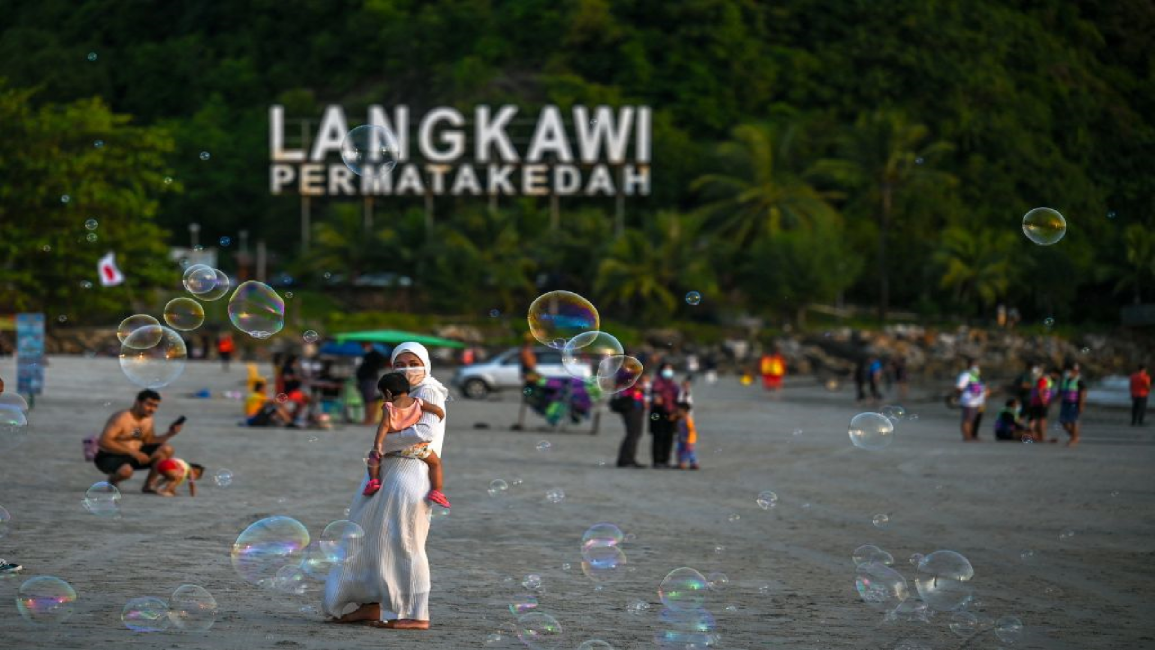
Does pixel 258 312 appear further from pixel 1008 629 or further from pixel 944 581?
pixel 1008 629

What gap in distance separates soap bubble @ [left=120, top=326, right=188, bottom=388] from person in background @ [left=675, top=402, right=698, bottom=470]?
5.88m

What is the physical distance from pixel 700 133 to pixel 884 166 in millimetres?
15490

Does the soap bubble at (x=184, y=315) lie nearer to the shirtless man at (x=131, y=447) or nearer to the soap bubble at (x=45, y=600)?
the shirtless man at (x=131, y=447)

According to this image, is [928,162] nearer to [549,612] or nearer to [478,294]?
[478,294]

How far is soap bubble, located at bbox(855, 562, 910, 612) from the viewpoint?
10039mm

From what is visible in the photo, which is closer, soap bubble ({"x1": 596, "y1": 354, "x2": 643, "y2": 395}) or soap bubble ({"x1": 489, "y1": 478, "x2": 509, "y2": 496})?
soap bubble ({"x1": 489, "y1": 478, "x2": 509, "y2": 496})

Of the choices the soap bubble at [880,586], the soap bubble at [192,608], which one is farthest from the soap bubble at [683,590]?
the soap bubble at [192,608]

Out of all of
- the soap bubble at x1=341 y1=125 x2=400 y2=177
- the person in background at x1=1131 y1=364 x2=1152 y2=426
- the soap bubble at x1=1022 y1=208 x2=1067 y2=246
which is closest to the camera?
the soap bubble at x1=1022 y1=208 x2=1067 y2=246

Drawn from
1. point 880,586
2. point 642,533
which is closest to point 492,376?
point 642,533

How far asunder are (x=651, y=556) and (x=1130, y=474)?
10290 mm

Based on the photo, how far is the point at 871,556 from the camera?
1230cm

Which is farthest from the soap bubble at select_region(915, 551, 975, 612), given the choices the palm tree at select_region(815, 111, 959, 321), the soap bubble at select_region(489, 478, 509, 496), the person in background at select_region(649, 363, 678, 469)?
the palm tree at select_region(815, 111, 959, 321)

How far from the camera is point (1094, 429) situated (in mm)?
31656

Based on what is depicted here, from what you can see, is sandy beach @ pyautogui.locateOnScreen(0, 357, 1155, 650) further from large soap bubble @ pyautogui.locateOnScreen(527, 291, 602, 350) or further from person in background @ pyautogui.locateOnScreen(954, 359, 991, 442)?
large soap bubble @ pyautogui.locateOnScreen(527, 291, 602, 350)
